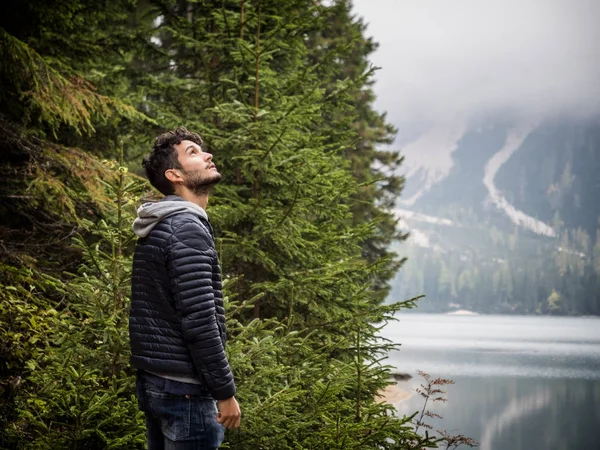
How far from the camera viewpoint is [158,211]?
3.11 m

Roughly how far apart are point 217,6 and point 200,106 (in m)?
1.29

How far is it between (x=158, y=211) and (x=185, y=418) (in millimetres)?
977

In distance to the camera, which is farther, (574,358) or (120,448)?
(574,358)

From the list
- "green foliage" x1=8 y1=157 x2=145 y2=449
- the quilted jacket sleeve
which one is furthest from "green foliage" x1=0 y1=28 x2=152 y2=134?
the quilted jacket sleeve

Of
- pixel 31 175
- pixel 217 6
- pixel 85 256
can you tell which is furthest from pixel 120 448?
pixel 217 6

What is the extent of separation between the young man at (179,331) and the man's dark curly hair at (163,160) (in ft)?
0.48

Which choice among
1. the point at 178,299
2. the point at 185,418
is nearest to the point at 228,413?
the point at 185,418

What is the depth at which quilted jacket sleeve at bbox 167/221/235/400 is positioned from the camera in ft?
9.60

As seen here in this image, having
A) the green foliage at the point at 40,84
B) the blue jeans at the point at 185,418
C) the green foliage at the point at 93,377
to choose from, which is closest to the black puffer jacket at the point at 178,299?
the blue jeans at the point at 185,418

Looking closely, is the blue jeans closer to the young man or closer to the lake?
the young man

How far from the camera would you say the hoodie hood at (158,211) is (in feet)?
10.2

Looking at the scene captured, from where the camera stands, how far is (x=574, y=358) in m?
44.0

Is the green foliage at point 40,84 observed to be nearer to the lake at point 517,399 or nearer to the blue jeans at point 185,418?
the blue jeans at point 185,418

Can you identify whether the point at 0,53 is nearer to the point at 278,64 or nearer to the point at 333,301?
the point at 278,64
